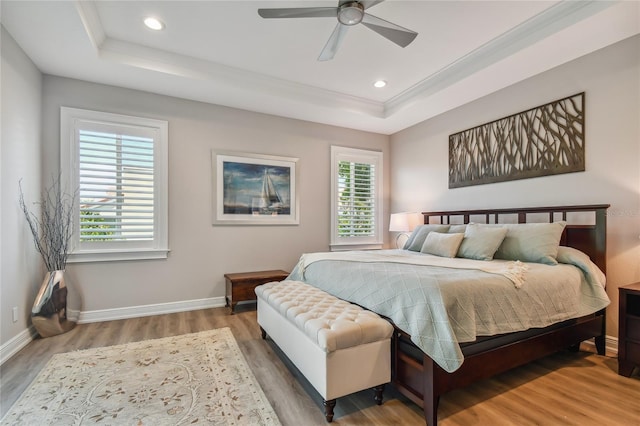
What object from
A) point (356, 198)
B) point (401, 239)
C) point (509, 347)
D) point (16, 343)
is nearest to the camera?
point (509, 347)

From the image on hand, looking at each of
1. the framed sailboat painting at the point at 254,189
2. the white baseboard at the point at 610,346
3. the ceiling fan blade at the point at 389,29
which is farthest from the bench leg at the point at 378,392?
the framed sailboat painting at the point at 254,189

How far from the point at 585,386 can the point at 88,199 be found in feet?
16.3

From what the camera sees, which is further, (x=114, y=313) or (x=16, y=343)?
(x=114, y=313)

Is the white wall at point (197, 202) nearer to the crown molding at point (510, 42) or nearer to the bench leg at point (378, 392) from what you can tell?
the crown molding at point (510, 42)

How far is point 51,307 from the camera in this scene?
3016 millimetres

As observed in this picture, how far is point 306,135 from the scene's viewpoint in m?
4.85

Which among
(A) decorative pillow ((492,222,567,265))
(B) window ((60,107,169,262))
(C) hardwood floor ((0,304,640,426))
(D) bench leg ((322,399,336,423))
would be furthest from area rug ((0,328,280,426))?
(A) decorative pillow ((492,222,567,265))

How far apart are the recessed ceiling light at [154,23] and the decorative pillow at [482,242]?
3.66m

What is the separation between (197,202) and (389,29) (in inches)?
121

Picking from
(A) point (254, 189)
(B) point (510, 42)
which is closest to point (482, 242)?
(B) point (510, 42)

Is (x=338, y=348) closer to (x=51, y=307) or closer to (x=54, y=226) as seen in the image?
(x=51, y=307)

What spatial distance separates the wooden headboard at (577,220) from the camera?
9.00ft

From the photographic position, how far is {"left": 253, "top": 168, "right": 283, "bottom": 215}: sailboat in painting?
4.48m

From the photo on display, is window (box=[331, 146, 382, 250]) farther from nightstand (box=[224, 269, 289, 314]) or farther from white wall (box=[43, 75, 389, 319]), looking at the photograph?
nightstand (box=[224, 269, 289, 314])
